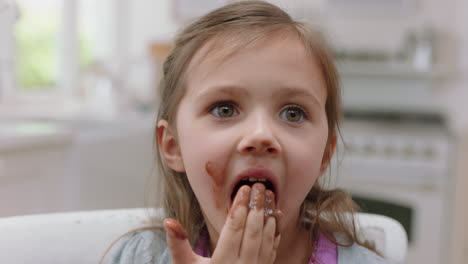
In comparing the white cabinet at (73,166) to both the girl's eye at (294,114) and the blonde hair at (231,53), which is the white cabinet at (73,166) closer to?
the blonde hair at (231,53)

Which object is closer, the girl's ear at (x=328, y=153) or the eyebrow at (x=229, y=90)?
the eyebrow at (x=229, y=90)

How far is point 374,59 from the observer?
123 inches

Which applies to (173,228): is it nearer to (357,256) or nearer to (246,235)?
(246,235)

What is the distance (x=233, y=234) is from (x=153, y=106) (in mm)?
2299

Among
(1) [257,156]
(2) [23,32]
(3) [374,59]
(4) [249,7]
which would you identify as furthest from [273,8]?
(3) [374,59]

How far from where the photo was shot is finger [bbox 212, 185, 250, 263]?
624 millimetres

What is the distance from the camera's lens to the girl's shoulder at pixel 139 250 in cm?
82

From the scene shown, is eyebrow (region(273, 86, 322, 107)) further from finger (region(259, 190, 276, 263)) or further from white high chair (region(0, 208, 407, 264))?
white high chair (region(0, 208, 407, 264))

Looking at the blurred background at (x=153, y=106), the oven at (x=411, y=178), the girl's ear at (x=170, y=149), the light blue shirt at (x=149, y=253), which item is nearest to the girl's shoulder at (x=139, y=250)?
the light blue shirt at (x=149, y=253)

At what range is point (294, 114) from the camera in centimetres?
75

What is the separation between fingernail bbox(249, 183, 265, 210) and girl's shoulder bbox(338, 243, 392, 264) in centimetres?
25

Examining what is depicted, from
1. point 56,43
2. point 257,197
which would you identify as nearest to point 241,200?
point 257,197

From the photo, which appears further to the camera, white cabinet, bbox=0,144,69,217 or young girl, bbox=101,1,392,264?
white cabinet, bbox=0,144,69,217

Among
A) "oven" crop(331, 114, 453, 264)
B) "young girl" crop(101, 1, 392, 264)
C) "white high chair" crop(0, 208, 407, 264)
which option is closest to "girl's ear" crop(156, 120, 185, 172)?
"young girl" crop(101, 1, 392, 264)
